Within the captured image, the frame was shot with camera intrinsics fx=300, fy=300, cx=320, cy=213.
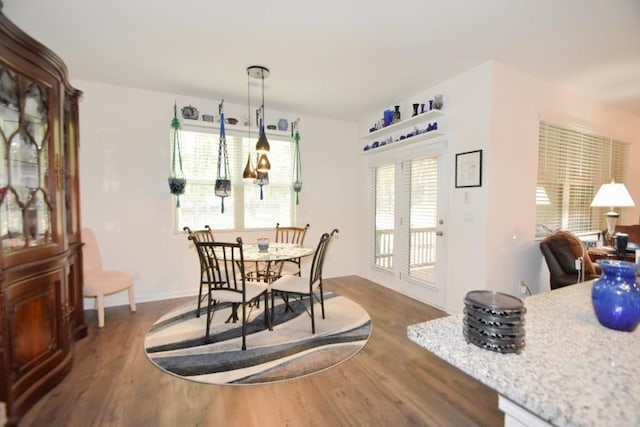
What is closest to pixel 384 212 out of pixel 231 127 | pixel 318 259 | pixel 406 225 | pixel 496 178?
pixel 406 225

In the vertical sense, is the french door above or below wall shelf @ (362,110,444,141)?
below

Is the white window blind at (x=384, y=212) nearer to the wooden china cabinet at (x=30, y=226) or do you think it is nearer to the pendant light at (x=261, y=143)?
the pendant light at (x=261, y=143)

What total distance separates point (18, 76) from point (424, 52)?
10.1 feet

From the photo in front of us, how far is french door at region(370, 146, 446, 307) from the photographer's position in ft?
12.1

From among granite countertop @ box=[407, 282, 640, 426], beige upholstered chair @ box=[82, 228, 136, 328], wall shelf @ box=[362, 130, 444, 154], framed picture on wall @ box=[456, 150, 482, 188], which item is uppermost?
wall shelf @ box=[362, 130, 444, 154]

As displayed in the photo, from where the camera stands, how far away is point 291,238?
458cm

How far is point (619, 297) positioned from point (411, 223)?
3.03 metres

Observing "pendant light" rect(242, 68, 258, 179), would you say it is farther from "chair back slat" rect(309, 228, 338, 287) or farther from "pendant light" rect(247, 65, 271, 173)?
"chair back slat" rect(309, 228, 338, 287)

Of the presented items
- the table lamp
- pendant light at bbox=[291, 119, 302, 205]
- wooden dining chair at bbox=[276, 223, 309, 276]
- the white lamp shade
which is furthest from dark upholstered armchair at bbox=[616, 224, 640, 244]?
pendant light at bbox=[291, 119, 302, 205]

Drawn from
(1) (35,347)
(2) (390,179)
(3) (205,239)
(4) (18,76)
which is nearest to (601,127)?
(2) (390,179)

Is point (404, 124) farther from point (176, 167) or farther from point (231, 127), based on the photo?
point (176, 167)

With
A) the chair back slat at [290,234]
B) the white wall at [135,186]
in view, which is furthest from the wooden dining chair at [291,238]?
the white wall at [135,186]

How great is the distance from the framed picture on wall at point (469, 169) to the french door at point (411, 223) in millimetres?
259

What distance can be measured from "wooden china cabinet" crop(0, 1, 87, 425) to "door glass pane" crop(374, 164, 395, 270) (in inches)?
148
